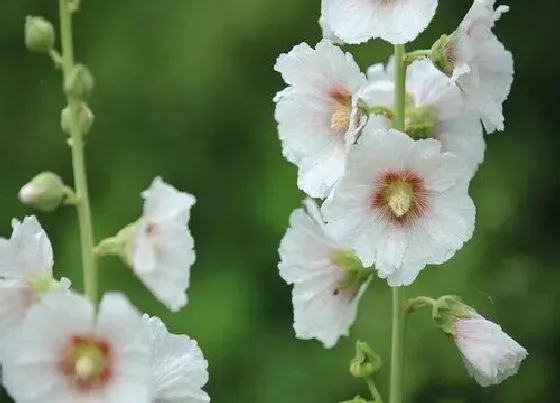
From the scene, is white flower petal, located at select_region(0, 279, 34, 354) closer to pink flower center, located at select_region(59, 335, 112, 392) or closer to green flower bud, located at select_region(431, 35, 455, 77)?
pink flower center, located at select_region(59, 335, 112, 392)

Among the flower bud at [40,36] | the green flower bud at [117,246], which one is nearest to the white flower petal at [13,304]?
the green flower bud at [117,246]

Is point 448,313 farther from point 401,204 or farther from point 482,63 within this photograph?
point 482,63

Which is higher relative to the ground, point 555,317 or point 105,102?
point 105,102

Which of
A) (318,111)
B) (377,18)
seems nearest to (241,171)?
(318,111)

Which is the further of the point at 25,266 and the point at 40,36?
the point at 40,36

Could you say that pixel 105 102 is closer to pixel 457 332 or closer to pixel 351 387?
pixel 351 387

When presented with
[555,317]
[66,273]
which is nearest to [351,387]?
[555,317]
